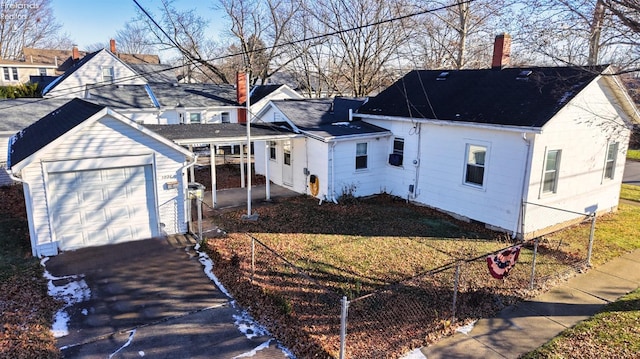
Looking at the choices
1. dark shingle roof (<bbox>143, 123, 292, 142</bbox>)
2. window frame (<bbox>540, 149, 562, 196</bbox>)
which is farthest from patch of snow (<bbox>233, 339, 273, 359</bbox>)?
window frame (<bbox>540, 149, 562, 196</bbox>)

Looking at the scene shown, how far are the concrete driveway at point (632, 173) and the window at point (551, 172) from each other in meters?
12.1

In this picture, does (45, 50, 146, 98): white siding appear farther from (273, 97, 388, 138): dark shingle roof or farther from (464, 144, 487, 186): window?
(464, 144, 487, 186): window

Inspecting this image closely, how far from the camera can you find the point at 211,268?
9.20 meters

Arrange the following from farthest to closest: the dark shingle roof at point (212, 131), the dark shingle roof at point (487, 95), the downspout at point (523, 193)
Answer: the dark shingle roof at point (212, 131)
the dark shingle roof at point (487, 95)
the downspout at point (523, 193)

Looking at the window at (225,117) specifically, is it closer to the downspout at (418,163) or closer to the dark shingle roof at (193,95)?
the dark shingle roof at (193,95)

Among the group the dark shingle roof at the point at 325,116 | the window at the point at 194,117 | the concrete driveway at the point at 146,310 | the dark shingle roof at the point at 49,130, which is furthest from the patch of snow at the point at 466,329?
the window at the point at 194,117

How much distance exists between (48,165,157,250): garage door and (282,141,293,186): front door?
21.6 feet

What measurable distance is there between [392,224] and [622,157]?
887 cm

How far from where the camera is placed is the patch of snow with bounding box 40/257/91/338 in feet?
22.2

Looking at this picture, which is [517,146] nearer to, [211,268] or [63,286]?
[211,268]

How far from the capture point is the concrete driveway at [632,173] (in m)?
21.0

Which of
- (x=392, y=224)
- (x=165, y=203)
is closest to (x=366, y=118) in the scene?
(x=392, y=224)

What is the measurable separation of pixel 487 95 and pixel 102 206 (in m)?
11.9

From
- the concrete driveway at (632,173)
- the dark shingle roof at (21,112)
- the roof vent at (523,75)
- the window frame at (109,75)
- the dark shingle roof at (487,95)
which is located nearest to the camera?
the dark shingle roof at (487,95)
